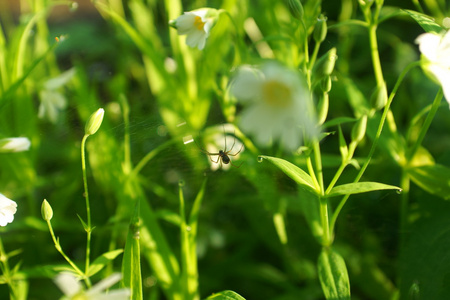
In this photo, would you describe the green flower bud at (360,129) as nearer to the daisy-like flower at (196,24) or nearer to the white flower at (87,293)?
the daisy-like flower at (196,24)

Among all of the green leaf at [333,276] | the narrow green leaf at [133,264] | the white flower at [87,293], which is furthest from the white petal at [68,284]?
the green leaf at [333,276]

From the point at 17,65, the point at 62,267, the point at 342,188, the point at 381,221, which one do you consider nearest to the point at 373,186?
the point at 342,188

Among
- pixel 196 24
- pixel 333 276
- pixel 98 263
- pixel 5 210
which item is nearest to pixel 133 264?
pixel 98 263

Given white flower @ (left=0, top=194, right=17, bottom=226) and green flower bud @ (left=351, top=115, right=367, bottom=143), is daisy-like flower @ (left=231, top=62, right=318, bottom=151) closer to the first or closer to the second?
green flower bud @ (left=351, top=115, right=367, bottom=143)

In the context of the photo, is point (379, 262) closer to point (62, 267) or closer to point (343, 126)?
point (343, 126)

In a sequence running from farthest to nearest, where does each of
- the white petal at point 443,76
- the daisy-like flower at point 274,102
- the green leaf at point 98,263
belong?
the green leaf at point 98,263 < the white petal at point 443,76 < the daisy-like flower at point 274,102
